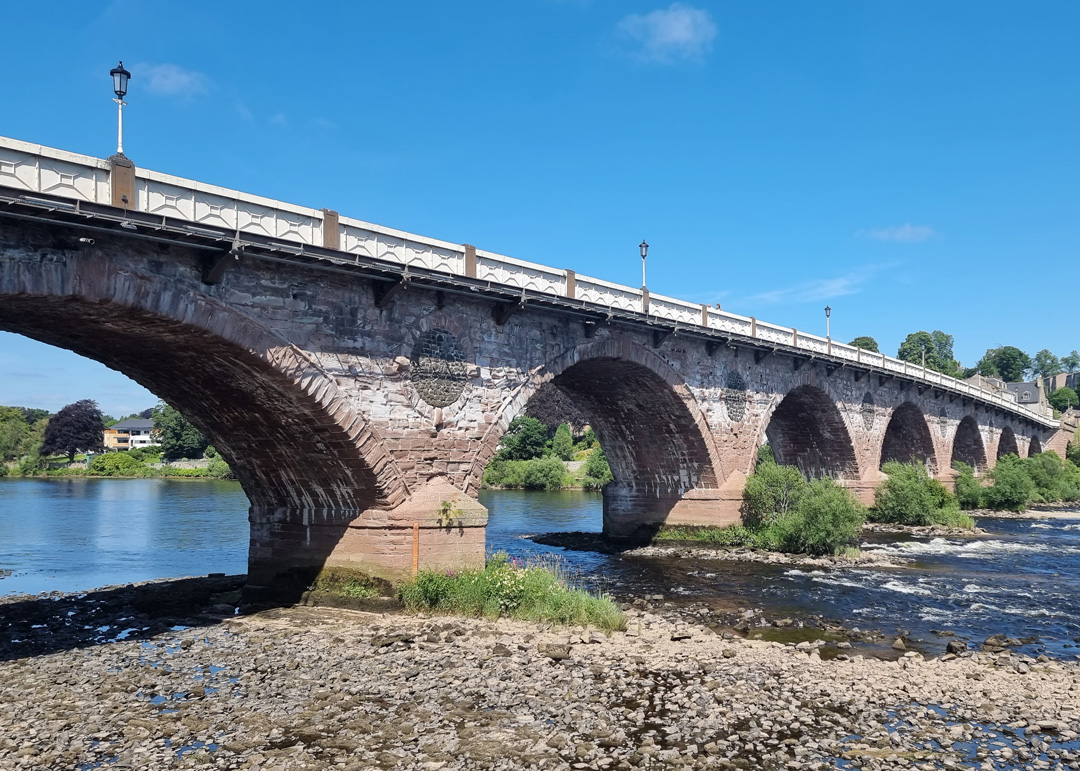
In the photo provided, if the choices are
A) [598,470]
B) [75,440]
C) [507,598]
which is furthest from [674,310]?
[75,440]

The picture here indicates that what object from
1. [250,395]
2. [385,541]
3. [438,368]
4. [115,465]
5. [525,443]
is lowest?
[385,541]

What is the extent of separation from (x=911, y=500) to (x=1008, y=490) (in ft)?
47.1

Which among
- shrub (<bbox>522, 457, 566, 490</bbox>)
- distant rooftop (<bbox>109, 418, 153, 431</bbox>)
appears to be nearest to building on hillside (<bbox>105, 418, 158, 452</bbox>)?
distant rooftop (<bbox>109, 418, 153, 431</bbox>)

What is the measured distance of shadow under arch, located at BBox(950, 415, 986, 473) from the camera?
6519 centimetres

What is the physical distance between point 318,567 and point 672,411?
52.0 ft

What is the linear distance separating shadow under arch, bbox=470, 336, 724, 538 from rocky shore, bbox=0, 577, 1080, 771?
1281 centimetres

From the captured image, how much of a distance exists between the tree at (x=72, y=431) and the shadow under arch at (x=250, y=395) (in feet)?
343

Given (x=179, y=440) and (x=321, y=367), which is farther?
(x=179, y=440)

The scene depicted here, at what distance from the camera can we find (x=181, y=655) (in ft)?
49.3

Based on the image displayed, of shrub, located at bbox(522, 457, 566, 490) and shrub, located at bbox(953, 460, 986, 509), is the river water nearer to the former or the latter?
shrub, located at bbox(953, 460, 986, 509)

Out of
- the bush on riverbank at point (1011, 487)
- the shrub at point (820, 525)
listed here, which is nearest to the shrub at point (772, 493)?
the shrub at point (820, 525)

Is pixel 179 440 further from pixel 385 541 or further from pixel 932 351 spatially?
pixel 932 351

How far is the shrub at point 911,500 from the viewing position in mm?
40344

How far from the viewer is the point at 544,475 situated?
257ft
